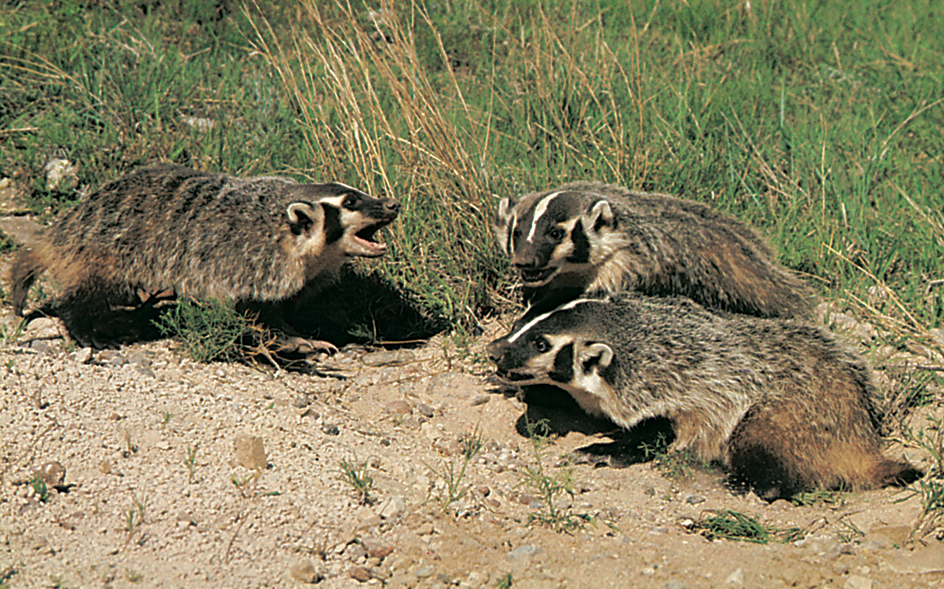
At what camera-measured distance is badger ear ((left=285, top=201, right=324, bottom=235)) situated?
395cm

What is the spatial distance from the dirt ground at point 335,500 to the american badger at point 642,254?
0.67 m

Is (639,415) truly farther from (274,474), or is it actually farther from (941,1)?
(941,1)

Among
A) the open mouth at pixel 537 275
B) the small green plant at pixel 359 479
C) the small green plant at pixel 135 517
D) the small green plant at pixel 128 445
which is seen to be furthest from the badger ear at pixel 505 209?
the small green plant at pixel 135 517

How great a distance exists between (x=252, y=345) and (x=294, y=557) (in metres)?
1.43

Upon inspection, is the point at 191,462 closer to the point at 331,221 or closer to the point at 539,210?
the point at 331,221

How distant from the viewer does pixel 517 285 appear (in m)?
4.32

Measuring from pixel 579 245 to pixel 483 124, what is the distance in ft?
5.00

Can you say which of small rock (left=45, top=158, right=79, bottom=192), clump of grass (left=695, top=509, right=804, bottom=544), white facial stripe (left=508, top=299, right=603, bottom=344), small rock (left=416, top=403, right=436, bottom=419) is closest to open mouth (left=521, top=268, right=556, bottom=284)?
white facial stripe (left=508, top=299, right=603, bottom=344)

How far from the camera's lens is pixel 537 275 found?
3.85 metres

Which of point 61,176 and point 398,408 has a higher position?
point 61,176

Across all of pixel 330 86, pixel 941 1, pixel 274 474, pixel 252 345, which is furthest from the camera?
pixel 941 1

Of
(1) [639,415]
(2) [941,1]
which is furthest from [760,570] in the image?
(2) [941,1]

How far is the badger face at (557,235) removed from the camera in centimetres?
376

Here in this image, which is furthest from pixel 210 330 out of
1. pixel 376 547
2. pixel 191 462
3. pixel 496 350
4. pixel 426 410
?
pixel 376 547
